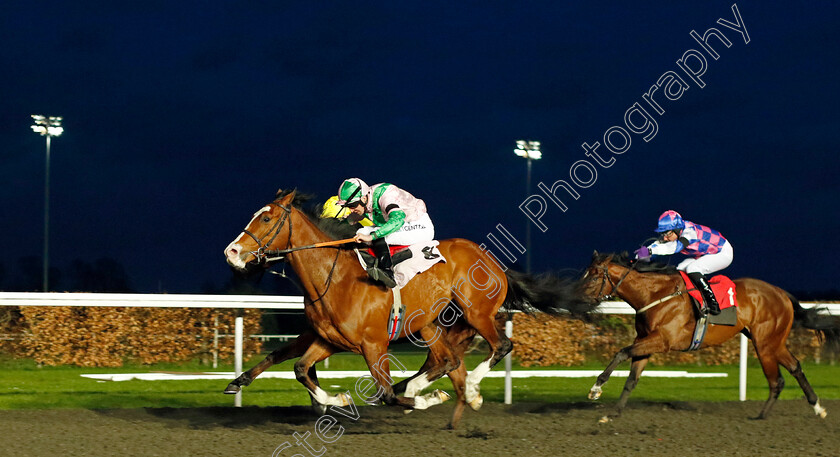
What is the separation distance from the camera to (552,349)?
34.0ft

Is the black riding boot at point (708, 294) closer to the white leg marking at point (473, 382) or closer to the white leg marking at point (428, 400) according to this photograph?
the white leg marking at point (473, 382)

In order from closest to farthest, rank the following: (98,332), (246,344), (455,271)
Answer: (455,271) < (98,332) < (246,344)

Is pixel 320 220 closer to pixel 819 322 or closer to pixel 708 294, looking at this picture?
pixel 708 294

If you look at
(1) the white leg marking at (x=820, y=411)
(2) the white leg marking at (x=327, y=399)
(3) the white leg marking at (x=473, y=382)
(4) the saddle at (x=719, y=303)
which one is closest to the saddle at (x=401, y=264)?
(2) the white leg marking at (x=327, y=399)

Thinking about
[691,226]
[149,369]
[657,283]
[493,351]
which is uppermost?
[691,226]

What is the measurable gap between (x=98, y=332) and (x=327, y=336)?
17.3 ft

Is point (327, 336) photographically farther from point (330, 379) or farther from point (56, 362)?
point (56, 362)

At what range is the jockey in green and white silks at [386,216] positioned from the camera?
482 centimetres

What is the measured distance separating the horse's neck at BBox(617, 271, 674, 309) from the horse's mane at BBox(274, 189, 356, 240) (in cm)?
225

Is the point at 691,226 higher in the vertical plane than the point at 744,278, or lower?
higher

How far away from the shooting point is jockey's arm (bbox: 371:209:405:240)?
480 cm

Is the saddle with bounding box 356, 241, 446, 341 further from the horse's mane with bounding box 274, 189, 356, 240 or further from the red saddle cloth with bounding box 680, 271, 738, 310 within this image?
the red saddle cloth with bounding box 680, 271, 738, 310

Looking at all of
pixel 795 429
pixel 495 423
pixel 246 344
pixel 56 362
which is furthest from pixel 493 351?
pixel 56 362

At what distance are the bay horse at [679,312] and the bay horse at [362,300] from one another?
114 cm
